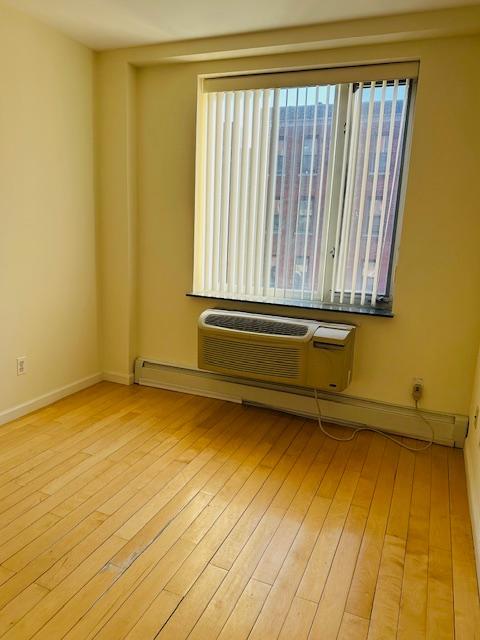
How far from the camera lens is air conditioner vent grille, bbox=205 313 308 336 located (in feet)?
9.21

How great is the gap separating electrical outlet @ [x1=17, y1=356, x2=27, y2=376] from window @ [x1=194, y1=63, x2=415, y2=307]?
4.51 ft

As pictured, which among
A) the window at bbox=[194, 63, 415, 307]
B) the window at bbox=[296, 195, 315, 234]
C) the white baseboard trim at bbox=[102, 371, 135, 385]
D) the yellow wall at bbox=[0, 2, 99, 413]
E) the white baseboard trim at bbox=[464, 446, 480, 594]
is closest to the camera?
the white baseboard trim at bbox=[464, 446, 480, 594]

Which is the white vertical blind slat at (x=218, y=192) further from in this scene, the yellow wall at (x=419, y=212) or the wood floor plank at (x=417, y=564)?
the wood floor plank at (x=417, y=564)

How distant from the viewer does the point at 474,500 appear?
202 centimetres

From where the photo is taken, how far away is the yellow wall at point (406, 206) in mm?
2465

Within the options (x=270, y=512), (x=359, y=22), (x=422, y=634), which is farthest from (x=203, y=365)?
Result: (x=359, y=22)

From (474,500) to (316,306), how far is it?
55.5 inches

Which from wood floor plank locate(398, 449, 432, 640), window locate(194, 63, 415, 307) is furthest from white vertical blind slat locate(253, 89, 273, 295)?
wood floor plank locate(398, 449, 432, 640)

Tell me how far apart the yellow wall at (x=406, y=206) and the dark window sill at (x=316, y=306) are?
0.20 ft

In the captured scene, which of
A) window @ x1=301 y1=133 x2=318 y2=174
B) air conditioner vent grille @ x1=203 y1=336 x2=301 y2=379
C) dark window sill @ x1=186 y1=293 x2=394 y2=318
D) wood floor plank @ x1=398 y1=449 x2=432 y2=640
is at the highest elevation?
window @ x1=301 y1=133 x2=318 y2=174

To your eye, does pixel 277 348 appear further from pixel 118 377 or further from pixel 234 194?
pixel 118 377

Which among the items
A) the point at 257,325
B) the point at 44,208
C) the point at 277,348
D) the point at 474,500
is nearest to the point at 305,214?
the point at 257,325

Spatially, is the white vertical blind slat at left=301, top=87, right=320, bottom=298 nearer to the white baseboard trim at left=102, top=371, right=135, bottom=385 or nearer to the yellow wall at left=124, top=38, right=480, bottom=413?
the yellow wall at left=124, top=38, right=480, bottom=413

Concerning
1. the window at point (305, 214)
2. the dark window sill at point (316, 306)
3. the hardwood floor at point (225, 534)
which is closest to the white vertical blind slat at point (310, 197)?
the window at point (305, 214)
